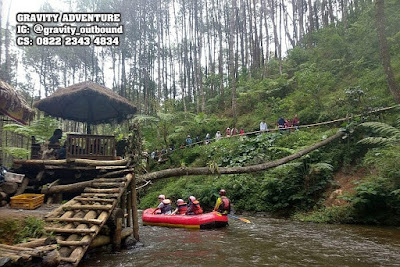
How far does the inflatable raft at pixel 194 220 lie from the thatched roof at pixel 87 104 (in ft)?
14.2

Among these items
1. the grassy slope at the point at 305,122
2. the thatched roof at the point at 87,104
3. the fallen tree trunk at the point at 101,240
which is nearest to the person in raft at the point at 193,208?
the grassy slope at the point at 305,122

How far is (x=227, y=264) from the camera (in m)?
6.11

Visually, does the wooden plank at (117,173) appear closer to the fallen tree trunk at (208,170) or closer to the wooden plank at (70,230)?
the fallen tree trunk at (208,170)

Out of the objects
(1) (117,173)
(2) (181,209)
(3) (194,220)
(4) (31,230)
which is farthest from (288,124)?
(4) (31,230)

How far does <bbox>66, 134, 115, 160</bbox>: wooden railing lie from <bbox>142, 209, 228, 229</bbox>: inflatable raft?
3043 mm

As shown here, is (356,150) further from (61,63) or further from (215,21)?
(61,63)

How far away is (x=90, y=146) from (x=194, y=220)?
4.26 m

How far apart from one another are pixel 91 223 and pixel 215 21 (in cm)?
3082

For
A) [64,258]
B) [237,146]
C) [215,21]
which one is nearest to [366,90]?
[237,146]

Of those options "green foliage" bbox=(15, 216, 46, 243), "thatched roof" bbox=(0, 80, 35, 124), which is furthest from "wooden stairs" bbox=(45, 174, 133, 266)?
"thatched roof" bbox=(0, 80, 35, 124)

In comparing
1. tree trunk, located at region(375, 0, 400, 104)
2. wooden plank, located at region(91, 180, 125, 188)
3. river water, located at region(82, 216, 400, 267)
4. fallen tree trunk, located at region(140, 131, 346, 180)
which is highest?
tree trunk, located at region(375, 0, 400, 104)

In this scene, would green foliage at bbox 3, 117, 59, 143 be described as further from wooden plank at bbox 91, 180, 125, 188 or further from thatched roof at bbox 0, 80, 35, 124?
wooden plank at bbox 91, 180, 125, 188

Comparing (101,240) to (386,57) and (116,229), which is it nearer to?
(116,229)

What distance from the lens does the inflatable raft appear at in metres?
10.0
